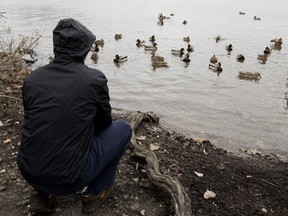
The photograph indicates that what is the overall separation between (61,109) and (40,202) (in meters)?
1.29

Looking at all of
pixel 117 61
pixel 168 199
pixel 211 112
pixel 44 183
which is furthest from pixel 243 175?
pixel 117 61

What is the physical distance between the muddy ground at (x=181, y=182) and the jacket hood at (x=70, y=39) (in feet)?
6.35

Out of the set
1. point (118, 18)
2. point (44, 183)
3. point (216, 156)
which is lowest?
point (118, 18)

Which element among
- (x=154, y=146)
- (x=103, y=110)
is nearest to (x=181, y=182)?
(x=154, y=146)

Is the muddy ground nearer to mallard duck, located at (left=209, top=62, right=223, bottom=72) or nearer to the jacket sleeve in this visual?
the jacket sleeve

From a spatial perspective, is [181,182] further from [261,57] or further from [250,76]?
[261,57]

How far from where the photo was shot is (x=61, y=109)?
3.08 meters

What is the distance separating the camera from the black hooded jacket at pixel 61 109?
122 inches

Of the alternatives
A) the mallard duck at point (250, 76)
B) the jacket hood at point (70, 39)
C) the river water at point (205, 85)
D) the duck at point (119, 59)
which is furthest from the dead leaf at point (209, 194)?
the duck at point (119, 59)

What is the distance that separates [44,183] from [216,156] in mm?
3553

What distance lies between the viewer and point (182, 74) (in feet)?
44.4

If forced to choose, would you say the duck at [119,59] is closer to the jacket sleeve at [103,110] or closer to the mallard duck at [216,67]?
the mallard duck at [216,67]

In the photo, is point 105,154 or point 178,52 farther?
point 178,52

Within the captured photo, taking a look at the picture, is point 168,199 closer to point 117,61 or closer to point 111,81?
point 111,81
